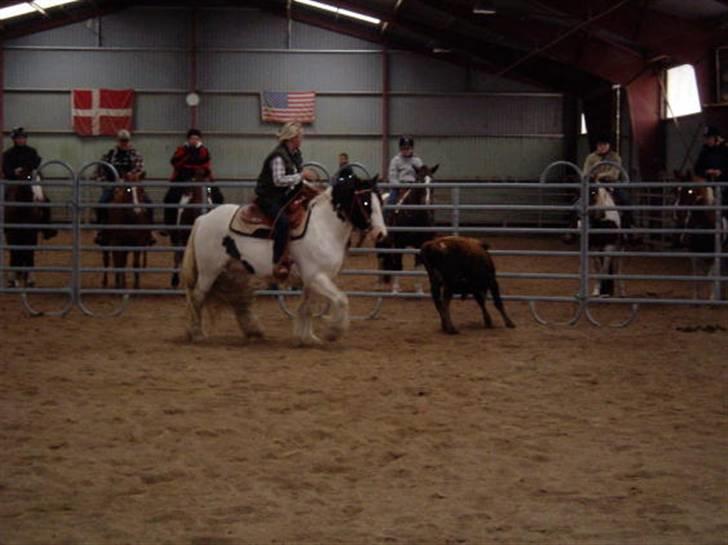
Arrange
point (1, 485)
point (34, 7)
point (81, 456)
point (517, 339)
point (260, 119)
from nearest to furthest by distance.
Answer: point (1, 485) < point (81, 456) < point (517, 339) < point (34, 7) < point (260, 119)

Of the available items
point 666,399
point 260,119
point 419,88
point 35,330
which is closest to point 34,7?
point 260,119

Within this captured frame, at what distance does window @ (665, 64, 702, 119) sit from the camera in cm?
2256

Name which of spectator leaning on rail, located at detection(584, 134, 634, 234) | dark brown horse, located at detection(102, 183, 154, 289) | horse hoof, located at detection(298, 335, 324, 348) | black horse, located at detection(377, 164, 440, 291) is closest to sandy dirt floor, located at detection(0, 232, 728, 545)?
horse hoof, located at detection(298, 335, 324, 348)

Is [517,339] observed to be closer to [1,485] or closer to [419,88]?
[1,485]

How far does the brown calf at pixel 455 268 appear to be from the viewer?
412 inches

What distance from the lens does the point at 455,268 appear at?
10.5 metres

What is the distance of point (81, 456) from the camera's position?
569 cm

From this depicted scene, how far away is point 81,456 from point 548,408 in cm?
276

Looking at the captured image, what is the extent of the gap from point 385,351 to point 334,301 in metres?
0.56

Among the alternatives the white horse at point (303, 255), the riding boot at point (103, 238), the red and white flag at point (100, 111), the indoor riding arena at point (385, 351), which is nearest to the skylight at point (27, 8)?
the red and white flag at point (100, 111)

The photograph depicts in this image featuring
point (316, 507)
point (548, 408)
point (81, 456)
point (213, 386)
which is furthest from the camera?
point (213, 386)

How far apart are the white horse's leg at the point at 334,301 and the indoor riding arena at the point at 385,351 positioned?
0.08ft

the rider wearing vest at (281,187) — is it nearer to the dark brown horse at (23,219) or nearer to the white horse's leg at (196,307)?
the white horse's leg at (196,307)

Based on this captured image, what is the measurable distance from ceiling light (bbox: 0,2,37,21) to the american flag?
6063mm
